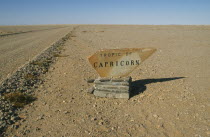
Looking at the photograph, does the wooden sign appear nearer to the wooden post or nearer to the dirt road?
the wooden post

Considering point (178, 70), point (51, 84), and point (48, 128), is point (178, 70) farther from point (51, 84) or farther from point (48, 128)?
point (48, 128)

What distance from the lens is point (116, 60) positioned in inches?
246

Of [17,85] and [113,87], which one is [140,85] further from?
[17,85]

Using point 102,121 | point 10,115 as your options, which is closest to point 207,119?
point 102,121

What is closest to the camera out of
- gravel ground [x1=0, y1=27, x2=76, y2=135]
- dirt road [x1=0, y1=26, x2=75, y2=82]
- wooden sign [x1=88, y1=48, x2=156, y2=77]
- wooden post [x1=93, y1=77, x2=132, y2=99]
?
gravel ground [x1=0, y1=27, x2=76, y2=135]

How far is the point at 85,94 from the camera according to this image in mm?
6410

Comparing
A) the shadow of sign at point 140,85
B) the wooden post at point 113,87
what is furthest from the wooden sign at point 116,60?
the shadow of sign at point 140,85

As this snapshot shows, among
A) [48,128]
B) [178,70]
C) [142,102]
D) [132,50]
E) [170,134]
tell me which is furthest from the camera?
[178,70]

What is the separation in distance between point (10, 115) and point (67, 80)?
3136mm

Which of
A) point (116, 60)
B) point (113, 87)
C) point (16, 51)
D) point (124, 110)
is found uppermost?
point (116, 60)

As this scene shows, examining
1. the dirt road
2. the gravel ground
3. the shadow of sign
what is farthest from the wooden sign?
the dirt road

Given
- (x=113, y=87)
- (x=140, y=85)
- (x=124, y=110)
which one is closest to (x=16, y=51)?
(x=140, y=85)

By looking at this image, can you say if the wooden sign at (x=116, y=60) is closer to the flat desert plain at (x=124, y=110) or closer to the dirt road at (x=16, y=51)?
the flat desert plain at (x=124, y=110)

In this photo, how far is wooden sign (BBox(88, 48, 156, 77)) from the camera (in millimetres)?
6121
